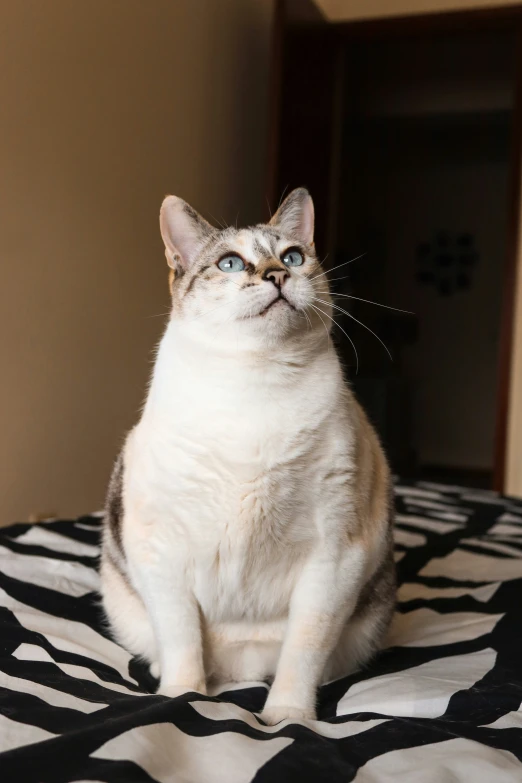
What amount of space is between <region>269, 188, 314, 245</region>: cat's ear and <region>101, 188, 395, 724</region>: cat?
146mm

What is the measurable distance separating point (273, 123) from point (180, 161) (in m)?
0.52

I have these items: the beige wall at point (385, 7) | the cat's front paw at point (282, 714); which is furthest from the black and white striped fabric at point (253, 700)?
the beige wall at point (385, 7)

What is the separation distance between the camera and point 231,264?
130cm

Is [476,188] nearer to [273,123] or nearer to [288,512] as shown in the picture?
[273,123]

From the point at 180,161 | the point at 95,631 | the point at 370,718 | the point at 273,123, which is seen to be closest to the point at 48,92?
the point at 180,161

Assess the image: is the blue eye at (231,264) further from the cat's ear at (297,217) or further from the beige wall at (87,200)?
the beige wall at (87,200)

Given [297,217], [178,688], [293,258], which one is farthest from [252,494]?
[297,217]

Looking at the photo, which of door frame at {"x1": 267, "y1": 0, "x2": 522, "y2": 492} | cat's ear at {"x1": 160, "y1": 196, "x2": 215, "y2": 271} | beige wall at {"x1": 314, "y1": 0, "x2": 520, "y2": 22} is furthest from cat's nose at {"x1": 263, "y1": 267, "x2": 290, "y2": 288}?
beige wall at {"x1": 314, "y1": 0, "x2": 520, "y2": 22}

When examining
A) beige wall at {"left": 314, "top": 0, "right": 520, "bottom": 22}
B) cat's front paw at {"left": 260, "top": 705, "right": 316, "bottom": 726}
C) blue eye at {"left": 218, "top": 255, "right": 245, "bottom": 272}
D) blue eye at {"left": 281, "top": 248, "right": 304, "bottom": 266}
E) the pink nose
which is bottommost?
cat's front paw at {"left": 260, "top": 705, "right": 316, "bottom": 726}

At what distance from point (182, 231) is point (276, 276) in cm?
25

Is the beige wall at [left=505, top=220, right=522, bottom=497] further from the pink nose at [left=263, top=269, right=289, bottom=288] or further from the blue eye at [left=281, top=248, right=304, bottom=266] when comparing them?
the pink nose at [left=263, top=269, right=289, bottom=288]

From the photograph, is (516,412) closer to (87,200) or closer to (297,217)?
(87,200)

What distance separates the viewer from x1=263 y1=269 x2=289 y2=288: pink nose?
1.22m


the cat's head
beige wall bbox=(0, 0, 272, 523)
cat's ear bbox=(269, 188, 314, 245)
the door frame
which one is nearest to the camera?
the cat's head
